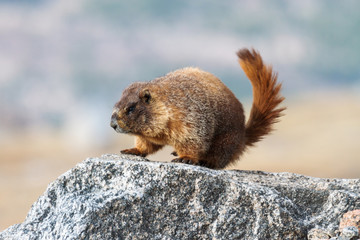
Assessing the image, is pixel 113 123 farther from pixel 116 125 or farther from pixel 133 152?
pixel 133 152

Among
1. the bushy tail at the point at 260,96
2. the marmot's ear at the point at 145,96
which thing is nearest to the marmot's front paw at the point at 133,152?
the marmot's ear at the point at 145,96

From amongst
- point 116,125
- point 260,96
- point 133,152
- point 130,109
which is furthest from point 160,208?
point 260,96

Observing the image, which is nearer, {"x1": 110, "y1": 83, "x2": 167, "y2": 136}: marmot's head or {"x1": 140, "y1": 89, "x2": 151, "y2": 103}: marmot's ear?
{"x1": 110, "y1": 83, "x2": 167, "y2": 136}: marmot's head

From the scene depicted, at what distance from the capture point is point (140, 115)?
6504mm

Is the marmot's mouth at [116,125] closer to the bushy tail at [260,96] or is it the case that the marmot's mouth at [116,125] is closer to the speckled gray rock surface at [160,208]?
the speckled gray rock surface at [160,208]

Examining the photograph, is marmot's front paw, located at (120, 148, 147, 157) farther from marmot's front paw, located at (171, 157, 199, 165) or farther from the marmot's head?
marmot's front paw, located at (171, 157, 199, 165)

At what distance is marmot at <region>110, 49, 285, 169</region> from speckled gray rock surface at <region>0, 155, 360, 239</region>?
142cm

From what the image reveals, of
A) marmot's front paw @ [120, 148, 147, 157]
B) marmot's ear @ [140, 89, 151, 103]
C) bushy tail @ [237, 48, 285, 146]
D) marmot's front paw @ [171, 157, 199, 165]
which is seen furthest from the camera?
bushy tail @ [237, 48, 285, 146]

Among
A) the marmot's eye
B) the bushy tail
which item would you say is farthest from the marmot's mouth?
the bushy tail

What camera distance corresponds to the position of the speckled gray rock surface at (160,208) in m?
4.41

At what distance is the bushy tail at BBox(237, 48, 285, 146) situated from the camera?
7.17 m

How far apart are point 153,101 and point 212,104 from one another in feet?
2.64

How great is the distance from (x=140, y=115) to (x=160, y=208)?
215 centimetres

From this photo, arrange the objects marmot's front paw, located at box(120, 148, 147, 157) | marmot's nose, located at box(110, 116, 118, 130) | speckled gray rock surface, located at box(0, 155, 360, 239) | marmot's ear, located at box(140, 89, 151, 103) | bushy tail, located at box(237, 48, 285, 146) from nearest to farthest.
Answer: speckled gray rock surface, located at box(0, 155, 360, 239) → marmot's nose, located at box(110, 116, 118, 130) → marmot's ear, located at box(140, 89, 151, 103) → marmot's front paw, located at box(120, 148, 147, 157) → bushy tail, located at box(237, 48, 285, 146)
